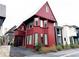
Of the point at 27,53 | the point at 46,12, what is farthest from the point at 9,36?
the point at 46,12

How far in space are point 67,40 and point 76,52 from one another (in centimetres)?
26

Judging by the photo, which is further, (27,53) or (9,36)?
(9,36)

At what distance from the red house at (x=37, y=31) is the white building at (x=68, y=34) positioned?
0.20 m

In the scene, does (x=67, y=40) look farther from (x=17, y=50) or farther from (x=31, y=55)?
(x=17, y=50)

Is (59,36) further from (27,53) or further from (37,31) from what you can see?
(27,53)

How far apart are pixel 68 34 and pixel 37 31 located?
56 centimetres

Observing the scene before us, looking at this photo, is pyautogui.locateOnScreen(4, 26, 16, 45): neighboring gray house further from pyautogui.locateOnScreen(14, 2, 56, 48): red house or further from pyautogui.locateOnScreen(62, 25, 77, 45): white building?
pyautogui.locateOnScreen(62, 25, 77, 45): white building

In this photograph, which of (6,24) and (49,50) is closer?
(49,50)

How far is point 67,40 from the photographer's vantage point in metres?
2.83

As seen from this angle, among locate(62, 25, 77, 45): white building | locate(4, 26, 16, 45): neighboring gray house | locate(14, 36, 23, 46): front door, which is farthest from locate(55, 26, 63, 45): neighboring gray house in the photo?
locate(4, 26, 16, 45): neighboring gray house

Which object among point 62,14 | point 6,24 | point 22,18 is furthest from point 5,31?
point 62,14

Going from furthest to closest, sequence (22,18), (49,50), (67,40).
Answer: (22,18) → (67,40) → (49,50)

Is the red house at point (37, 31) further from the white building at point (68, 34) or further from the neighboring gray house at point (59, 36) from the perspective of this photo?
the white building at point (68, 34)

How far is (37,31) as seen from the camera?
9.12ft
